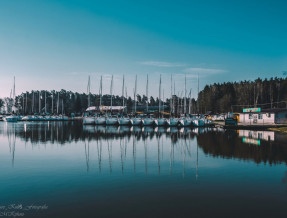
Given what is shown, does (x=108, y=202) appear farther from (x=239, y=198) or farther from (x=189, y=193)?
(x=239, y=198)

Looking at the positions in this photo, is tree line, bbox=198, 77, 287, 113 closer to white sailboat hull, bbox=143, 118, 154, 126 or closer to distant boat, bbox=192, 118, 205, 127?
distant boat, bbox=192, 118, 205, 127

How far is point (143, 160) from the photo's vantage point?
71.7 ft

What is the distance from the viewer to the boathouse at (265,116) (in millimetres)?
60434

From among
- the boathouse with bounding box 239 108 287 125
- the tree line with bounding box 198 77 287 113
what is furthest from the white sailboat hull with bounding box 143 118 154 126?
the tree line with bounding box 198 77 287 113

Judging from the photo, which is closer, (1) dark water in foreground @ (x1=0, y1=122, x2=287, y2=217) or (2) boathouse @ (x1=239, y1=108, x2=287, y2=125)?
(1) dark water in foreground @ (x1=0, y1=122, x2=287, y2=217)

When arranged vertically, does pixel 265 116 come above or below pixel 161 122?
above

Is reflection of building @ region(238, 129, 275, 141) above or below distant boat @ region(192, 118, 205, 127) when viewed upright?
below

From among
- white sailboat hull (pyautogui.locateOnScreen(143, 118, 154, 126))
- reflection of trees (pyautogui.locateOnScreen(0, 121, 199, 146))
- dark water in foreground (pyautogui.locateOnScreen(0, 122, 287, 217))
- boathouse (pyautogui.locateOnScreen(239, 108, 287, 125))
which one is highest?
boathouse (pyautogui.locateOnScreen(239, 108, 287, 125))

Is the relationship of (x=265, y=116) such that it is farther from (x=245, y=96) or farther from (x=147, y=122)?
(x=245, y=96)

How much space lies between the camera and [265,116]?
63.3 m

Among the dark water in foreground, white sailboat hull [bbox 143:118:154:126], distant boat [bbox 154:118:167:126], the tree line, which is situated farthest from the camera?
the tree line

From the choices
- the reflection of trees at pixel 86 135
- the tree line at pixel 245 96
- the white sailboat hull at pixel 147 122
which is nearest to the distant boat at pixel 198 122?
the white sailboat hull at pixel 147 122

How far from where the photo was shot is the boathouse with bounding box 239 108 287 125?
60.4 metres

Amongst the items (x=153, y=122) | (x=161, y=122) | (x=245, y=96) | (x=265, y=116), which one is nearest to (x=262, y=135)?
(x=265, y=116)
